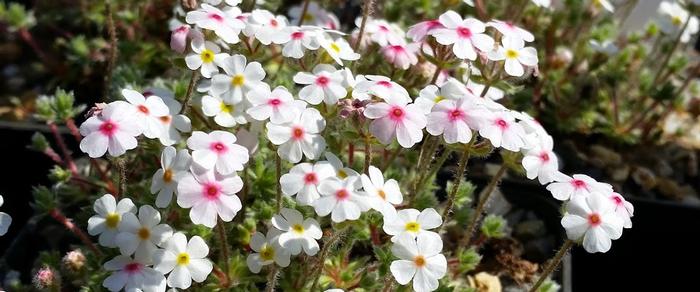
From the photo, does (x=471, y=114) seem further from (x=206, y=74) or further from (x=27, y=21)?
(x=27, y=21)

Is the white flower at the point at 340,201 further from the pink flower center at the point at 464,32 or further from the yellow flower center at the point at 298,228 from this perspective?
the pink flower center at the point at 464,32

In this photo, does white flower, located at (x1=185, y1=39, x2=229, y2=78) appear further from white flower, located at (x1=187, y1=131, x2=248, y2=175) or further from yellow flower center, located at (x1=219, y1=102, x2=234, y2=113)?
white flower, located at (x1=187, y1=131, x2=248, y2=175)

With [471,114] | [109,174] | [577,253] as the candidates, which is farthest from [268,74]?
[577,253]

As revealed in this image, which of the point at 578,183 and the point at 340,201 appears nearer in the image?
the point at 340,201

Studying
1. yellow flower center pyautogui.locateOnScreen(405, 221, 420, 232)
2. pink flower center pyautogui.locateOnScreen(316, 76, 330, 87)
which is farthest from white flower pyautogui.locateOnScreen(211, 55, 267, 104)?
yellow flower center pyautogui.locateOnScreen(405, 221, 420, 232)

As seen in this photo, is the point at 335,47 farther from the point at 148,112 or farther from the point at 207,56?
the point at 148,112

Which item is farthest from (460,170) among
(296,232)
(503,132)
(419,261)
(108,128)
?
(108,128)

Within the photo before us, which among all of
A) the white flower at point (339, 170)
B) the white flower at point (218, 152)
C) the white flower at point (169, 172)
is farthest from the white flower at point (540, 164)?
the white flower at point (169, 172)
